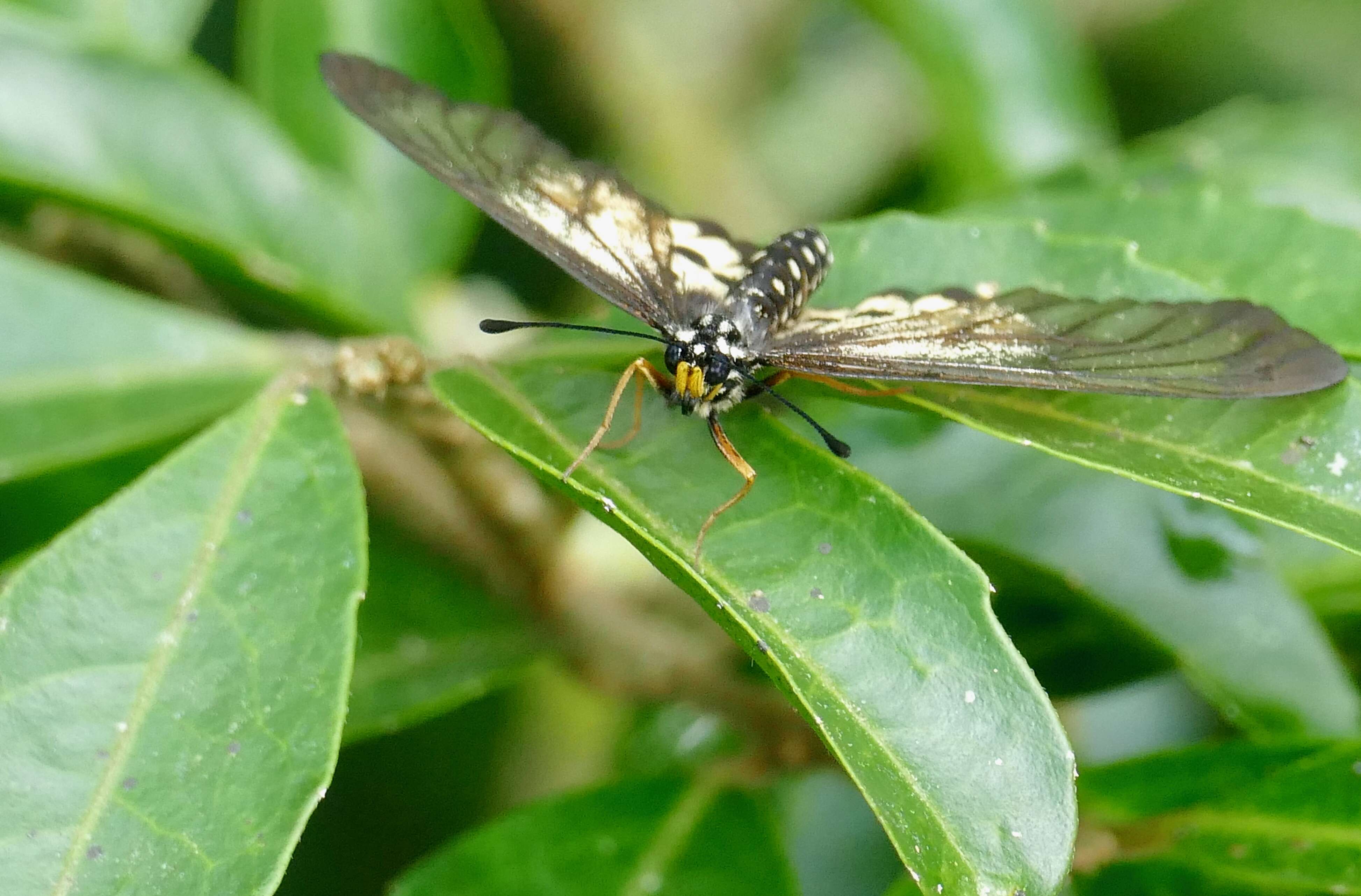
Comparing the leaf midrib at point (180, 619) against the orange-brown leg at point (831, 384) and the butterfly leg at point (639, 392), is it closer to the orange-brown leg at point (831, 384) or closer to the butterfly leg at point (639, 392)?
the butterfly leg at point (639, 392)

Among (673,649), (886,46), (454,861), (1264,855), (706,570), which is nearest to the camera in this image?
(706,570)

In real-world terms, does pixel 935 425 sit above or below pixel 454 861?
above

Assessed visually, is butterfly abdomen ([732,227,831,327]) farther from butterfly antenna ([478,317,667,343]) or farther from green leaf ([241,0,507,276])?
green leaf ([241,0,507,276])

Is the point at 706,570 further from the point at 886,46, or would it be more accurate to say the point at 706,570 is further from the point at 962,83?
the point at 886,46

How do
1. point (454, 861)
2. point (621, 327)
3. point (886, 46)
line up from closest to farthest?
point (454, 861)
point (621, 327)
point (886, 46)

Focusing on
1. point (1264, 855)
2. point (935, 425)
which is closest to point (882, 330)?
point (935, 425)

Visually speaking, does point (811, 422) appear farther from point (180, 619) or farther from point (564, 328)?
point (180, 619)

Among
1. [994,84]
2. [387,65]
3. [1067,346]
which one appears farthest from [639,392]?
[994,84]
